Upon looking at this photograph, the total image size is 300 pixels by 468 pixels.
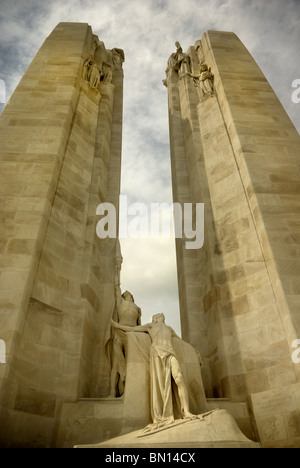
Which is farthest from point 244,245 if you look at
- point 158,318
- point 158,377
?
point 158,377

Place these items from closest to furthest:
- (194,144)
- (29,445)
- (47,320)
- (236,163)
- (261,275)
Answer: (29,445) → (47,320) → (261,275) → (236,163) → (194,144)

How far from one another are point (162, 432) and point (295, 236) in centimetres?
508

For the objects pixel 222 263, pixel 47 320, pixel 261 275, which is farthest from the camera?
pixel 222 263

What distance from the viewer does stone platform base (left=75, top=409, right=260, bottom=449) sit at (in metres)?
4.63

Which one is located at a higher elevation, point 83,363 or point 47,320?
point 47,320

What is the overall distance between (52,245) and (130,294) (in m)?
2.15

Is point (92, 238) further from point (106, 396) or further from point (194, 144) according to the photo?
point (194, 144)

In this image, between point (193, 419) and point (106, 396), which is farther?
point (106, 396)

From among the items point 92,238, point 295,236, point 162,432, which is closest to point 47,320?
point 92,238

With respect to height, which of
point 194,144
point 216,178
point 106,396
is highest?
point 194,144

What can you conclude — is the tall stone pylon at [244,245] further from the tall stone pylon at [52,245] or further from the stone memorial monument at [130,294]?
the tall stone pylon at [52,245]

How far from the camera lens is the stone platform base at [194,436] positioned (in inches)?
182

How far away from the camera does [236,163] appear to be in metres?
10.0

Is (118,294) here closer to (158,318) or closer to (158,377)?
(158,318)
